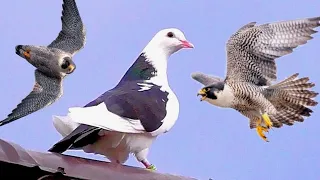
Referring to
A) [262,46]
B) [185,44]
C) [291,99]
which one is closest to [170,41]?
[185,44]

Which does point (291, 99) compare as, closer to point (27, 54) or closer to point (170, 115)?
point (170, 115)

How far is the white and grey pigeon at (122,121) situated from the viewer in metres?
2.91

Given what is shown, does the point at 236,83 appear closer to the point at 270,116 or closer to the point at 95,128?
the point at 270,116

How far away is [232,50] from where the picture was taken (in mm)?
4965

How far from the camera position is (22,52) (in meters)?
3.66

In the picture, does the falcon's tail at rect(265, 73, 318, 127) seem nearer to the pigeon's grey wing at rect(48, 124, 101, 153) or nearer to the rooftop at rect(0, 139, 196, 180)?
the pigeon's grey wing at rect(48, 124, 101, 153)

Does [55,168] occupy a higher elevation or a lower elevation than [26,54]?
lower

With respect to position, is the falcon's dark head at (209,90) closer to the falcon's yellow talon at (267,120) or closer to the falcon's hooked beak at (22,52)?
the falcon's yellow talon at (267,120)

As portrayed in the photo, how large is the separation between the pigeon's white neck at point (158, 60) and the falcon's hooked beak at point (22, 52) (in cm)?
56

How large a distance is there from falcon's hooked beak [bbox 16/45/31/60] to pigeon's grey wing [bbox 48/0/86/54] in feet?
0.64

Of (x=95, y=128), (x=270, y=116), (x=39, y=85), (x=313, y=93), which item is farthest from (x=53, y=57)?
(x=313, y=93)

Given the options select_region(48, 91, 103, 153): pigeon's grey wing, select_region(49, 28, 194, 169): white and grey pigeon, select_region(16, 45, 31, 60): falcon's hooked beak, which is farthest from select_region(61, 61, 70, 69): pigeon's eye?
select_region(48, 91, 103, 153): pigeon's grey wing

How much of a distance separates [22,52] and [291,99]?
73.2 inches

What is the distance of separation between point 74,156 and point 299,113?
223cm
